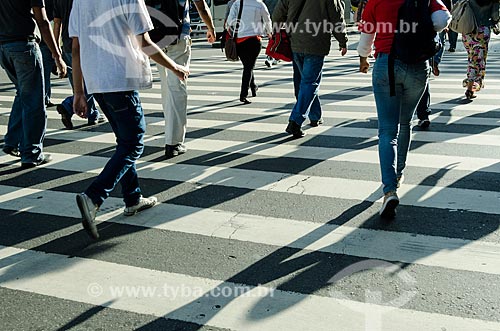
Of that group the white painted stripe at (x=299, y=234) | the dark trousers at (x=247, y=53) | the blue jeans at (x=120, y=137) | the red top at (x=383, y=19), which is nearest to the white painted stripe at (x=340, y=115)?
the dark trousers at (x=247, y=53)

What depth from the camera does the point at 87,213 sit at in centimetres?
440

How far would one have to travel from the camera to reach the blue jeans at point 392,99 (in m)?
4.77

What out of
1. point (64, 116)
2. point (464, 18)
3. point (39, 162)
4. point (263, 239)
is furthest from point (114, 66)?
point (464, 18)

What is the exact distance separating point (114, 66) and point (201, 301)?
191cm

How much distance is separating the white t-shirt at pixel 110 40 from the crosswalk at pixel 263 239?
1155mm

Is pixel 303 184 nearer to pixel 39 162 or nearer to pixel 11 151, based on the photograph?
pixel 39 162

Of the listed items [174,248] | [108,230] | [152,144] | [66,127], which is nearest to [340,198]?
[174,248]

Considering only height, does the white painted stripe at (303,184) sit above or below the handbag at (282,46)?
below

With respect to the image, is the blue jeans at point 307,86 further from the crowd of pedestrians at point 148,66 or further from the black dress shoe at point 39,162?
the black dress shoe at point 39,162

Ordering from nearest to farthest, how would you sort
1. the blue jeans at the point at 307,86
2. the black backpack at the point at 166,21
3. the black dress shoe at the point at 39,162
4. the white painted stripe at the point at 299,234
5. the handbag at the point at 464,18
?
the white painted stripe at the point at 299,234 → the black backpack at the point at 166,21 → the black dress shoe at the point at 39,162 → the blue jeans at the point at 307,86 → the handbag at the point at 464,18

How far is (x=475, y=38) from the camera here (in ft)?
30.6

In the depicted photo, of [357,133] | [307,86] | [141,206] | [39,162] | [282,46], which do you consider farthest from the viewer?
[282,46]

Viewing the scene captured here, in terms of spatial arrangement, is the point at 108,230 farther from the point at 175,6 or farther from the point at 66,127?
the point at 66,127

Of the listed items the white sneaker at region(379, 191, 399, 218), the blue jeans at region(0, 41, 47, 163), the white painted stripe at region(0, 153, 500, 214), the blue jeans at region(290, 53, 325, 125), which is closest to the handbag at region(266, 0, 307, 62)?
the blue jeans at region(290, 53, 325, 125)
